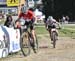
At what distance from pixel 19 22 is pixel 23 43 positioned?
1.21m

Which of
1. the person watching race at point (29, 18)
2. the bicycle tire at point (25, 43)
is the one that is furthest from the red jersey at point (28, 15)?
the bicycle tire at point (25, 43)

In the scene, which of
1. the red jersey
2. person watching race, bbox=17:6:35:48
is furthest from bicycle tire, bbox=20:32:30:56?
the red jersey

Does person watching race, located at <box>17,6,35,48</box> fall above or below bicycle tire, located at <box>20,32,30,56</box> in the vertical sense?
above

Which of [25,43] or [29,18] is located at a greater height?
[29,18]

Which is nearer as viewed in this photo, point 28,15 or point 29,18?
point 29,18

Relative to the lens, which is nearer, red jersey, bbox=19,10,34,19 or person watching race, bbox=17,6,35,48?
person watching race, bbox=17,6,35,48

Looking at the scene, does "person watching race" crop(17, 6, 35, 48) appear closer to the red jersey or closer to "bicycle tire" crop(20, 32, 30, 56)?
the red jersey

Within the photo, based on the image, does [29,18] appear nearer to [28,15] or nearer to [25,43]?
[28,15]

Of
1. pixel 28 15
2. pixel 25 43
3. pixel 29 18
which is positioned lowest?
pixel 25 43

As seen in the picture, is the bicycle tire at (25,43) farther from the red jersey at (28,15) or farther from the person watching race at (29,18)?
the red jersey at (28,15)

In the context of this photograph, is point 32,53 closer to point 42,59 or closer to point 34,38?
point 34,38

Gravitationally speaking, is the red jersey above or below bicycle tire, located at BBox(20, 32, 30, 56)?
above

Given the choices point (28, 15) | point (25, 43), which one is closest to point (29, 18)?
point (28, 15)

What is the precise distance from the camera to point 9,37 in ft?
55.0
